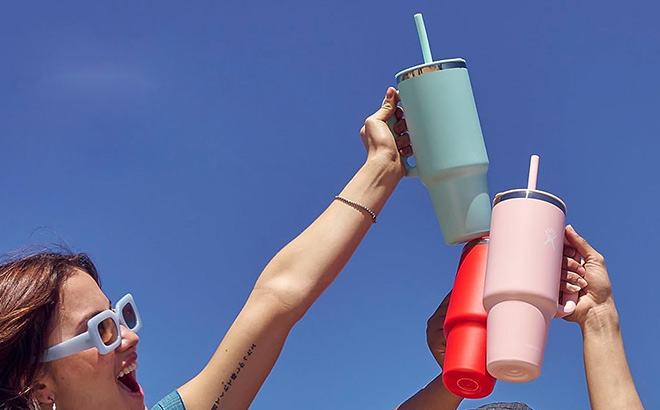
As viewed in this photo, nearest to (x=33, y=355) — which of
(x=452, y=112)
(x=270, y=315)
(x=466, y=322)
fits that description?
(x=270, y=315)

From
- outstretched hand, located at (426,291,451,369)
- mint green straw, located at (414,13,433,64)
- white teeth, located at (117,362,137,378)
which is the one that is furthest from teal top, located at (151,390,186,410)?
mint green straw, located at (414,13,433,64)

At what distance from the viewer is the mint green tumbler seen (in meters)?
2.68

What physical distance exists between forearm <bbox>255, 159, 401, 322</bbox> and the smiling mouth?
19.3 inches

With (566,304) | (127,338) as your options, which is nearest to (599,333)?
(566,304)

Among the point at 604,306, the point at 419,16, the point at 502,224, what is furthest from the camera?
the point at 419,16

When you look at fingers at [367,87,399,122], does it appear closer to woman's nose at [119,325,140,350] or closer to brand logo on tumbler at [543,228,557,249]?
brand logo on tumbler at [543,228,557,249]

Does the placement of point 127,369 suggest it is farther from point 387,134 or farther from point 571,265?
point 571,265

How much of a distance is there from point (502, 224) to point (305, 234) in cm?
69

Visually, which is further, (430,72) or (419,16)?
(419,16)

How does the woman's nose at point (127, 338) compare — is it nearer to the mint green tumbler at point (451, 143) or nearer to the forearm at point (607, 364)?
the mint green tumbler at point (451, 143)

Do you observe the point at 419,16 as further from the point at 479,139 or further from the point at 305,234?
the point at 305,234

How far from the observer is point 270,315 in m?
2.68

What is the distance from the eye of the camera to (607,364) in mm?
2486

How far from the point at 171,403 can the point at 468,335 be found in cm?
97
